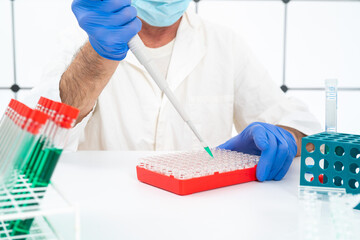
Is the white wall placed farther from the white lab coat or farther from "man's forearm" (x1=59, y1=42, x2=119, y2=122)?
"man's forearm" (x1=59, y1=42, x2=119, y2=122)

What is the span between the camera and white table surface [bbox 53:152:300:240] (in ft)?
1.89

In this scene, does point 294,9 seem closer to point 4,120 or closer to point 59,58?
point 59,58

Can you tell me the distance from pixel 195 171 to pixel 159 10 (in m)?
0.82

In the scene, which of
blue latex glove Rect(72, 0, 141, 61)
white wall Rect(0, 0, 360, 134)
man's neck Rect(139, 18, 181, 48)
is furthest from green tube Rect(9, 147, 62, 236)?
white wall Rect(0, 0, 360, 134)

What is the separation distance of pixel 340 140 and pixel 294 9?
6.20 ft

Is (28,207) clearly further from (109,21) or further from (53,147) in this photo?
(109,21)

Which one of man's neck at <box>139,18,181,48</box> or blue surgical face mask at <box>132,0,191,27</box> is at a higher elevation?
blue surgical face mask at <box>132,0,191,27</box>

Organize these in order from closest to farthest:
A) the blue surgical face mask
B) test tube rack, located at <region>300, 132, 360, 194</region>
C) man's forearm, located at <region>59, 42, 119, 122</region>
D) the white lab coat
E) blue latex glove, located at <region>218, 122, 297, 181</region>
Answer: test tube rack, located at <region>300, 132, 360, 194</region>, blue latex glove, located at <region>218, 122, 297, 181</region>, man's forearm, located at <region>59, 42, 119, 122</region>, the blue surgical face mask, the white lab coat

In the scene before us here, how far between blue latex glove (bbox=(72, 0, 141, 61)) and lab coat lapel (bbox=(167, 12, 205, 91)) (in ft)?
2.15

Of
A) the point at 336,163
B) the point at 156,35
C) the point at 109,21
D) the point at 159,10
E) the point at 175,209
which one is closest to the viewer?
the point at 175,209

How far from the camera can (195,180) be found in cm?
76

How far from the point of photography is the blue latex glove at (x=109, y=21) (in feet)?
2.91

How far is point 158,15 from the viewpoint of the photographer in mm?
1391

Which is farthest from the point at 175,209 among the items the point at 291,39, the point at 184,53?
the point at 291,39
